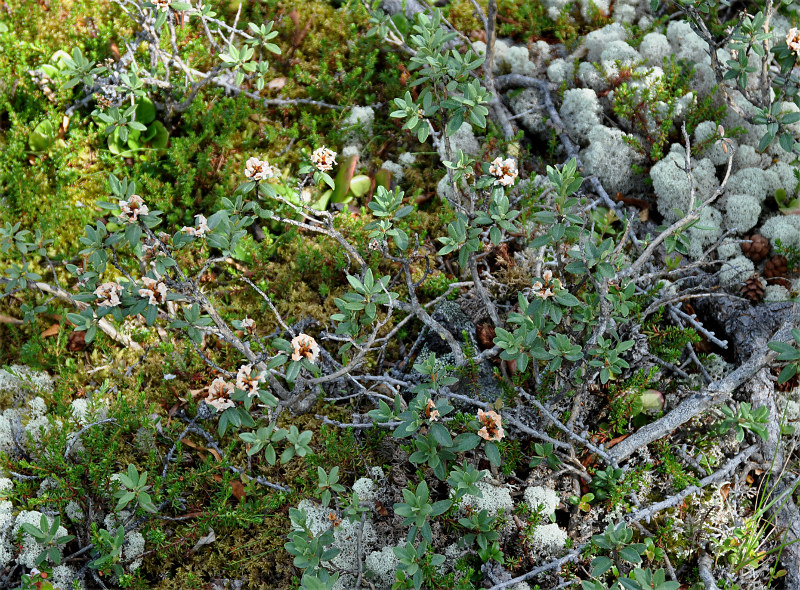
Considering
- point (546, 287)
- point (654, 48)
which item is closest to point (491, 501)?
point (546, 287)

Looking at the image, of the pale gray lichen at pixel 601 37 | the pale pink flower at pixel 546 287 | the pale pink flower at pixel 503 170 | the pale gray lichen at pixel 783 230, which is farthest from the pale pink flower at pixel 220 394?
the pale gray lichen at pixel 601 37

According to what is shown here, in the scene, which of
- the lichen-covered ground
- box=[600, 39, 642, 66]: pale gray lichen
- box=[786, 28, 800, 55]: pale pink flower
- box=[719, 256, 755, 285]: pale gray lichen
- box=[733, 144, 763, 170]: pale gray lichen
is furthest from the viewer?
box=[600, 39, 642, 66]: pale gray lichen

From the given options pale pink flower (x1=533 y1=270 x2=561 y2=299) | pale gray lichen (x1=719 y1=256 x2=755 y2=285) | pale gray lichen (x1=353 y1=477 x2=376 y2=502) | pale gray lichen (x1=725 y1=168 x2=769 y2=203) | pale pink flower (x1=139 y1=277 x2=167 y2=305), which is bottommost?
pale gray lichen (x1=353 y1=477 x2=376 y2=502)

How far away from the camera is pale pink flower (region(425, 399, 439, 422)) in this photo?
91.8 inches

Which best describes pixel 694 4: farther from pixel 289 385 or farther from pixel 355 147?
pixel 289 385

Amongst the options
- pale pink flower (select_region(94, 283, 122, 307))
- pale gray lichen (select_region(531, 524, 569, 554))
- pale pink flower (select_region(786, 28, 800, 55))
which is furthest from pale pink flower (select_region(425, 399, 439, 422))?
pale pink flower (select_region(786, 28, 800, 55))

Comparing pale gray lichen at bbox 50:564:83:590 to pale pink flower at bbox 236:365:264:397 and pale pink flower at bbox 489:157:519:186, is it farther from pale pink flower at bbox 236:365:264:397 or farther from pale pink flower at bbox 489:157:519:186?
pale pink flower at bbox 489:157:519:186

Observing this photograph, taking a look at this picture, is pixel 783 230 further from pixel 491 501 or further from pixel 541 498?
pixel 491 501

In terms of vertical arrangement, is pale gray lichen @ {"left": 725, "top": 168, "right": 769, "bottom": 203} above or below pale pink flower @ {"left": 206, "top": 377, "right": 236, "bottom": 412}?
above

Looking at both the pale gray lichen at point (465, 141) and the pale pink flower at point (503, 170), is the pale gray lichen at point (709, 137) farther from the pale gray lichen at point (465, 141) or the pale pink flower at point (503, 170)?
the pale pink flower at point (503, 170)

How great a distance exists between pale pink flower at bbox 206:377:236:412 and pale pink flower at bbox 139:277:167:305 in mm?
392

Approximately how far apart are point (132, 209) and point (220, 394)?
780mm

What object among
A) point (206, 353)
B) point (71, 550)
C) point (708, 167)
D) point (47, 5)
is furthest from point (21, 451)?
point (708, 167)

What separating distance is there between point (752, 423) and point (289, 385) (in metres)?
2.00
